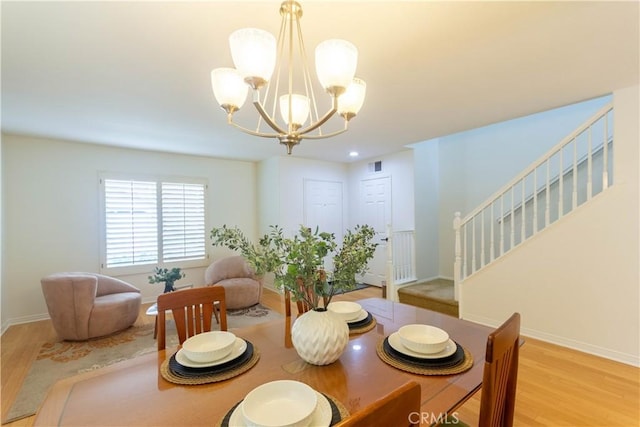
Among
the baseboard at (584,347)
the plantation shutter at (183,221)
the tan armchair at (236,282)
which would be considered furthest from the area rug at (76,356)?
the baseboard at (584,347)

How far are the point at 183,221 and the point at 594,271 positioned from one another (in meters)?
5.27

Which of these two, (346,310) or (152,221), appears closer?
(346,310)

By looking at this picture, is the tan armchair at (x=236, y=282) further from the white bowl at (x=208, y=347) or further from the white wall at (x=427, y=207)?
the white wall at (x=427, y=207)

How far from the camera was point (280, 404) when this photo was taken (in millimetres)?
966

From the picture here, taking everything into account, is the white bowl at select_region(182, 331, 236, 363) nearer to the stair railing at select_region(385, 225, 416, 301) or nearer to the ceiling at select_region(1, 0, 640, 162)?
the ceiling at select_region(1, 0, 640, 162)

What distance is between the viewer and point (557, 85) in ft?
7.82

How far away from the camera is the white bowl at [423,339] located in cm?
128

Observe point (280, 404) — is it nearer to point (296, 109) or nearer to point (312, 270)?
point (312, 270)

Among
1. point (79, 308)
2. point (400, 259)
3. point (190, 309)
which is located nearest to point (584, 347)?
point (400, 259)

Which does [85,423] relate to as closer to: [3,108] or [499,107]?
[3,108]

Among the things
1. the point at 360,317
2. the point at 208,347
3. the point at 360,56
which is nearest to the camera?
the point at 208,347

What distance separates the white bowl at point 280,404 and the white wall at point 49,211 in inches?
171

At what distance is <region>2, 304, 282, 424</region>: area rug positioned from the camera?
215 cm

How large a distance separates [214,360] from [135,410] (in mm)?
314
